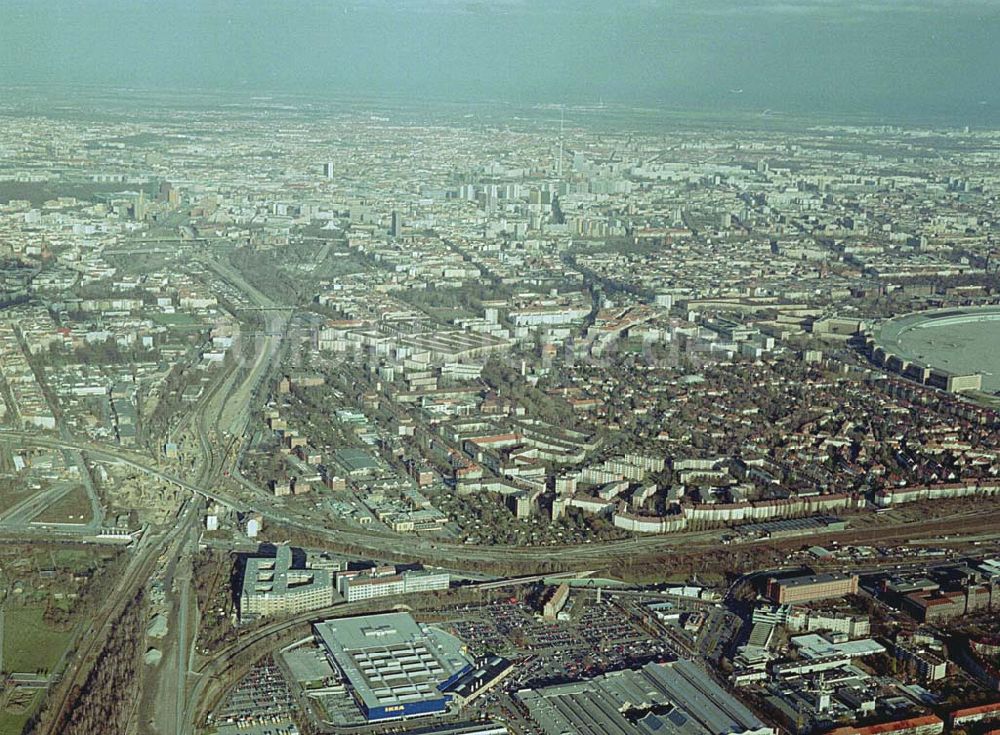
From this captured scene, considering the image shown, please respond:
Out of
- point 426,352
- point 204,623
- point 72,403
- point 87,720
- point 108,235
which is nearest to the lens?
point 87,720

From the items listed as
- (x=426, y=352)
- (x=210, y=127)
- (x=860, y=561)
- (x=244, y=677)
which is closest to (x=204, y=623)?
(x=244, y=677)

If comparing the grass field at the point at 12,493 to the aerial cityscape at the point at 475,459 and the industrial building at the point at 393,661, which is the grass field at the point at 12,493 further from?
the industrial building at the point at 393,661

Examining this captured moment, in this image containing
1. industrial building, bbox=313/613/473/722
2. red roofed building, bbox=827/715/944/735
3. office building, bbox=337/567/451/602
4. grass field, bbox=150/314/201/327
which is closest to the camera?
red roofed building, bbox=827/715/944/735

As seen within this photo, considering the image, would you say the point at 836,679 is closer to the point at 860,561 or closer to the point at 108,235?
the point at 860,561

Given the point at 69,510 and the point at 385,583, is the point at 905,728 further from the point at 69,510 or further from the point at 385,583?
the point at 69,510

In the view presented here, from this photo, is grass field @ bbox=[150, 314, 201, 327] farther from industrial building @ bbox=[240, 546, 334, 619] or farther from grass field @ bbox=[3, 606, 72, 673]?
grass field @ bbox=[3, 606, 72, 673]

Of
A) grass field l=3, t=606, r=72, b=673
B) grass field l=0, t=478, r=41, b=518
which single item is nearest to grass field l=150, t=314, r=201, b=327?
grass field l=0, t=478, r=41, b=518
